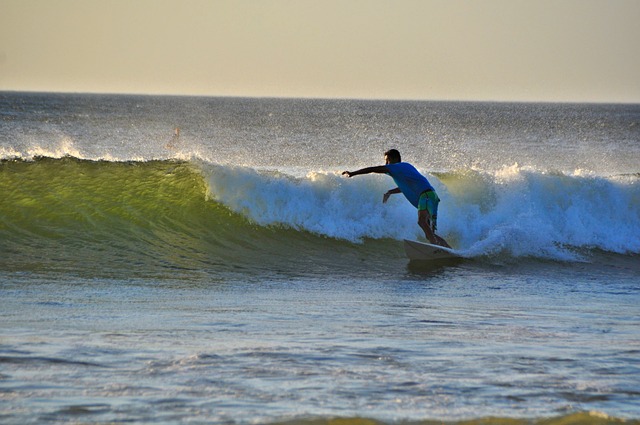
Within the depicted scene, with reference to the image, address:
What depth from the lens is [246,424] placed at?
4.92m

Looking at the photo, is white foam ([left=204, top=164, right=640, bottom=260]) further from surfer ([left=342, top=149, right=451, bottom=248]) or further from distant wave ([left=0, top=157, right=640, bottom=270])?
surfer ([left=342, top=149, right=451, bottom=248])

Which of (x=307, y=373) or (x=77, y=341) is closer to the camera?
(x=307, y=373)

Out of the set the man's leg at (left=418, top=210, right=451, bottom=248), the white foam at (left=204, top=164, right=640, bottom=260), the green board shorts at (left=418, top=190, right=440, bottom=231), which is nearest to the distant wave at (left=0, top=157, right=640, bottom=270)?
the white foam at (left=204, top=164, right=640, bottom=260)

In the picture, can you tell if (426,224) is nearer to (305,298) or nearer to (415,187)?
(415,187)

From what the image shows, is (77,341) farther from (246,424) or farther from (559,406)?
(559,406)

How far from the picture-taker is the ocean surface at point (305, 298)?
212 inches

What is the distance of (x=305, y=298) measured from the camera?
905 cm

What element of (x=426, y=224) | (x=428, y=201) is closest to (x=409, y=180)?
(x=428, y=201)

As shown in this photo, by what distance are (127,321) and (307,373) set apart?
84.3 inches

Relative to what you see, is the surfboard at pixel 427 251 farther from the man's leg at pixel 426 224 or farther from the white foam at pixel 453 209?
the white foam at pixel 453 209

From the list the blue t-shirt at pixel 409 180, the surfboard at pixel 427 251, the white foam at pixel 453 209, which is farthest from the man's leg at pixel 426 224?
the white foam at pixel 453 209

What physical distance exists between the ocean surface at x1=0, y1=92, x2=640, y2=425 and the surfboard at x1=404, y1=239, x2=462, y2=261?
163mm

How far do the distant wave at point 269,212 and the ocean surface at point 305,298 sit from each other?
0.12ft

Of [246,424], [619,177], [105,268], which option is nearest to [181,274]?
[105,268]
